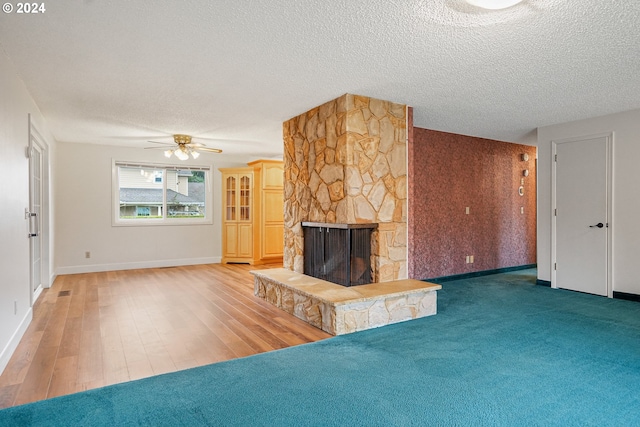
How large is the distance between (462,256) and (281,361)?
4.22 metres

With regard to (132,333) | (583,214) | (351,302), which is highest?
(583,214)

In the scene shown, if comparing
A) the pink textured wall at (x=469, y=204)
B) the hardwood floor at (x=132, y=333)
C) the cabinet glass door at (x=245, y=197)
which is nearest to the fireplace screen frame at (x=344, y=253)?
the hardwood floor at (x=132, y=333)

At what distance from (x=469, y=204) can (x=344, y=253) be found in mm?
3137

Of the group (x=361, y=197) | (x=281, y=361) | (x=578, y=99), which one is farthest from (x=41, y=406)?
(x=578, y=99)

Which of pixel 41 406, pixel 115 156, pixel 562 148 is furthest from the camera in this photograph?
pixel 115 156

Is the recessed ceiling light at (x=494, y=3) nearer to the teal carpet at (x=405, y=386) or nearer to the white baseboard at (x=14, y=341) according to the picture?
the teal carpet at (x=405, y=386)

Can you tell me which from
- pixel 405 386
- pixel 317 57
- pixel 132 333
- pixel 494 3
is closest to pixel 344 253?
pixel 405 386

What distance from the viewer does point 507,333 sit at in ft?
10.8

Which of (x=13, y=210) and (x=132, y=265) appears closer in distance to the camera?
(x=13, y=210)

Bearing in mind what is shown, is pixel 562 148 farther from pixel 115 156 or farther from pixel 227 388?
pixel 115 156

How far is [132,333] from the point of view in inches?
133

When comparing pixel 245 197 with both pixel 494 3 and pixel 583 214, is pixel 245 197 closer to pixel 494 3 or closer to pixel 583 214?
pixel 583 214

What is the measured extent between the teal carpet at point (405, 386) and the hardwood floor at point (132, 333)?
24 centimetres

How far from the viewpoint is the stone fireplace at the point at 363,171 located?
3895 millimetres
